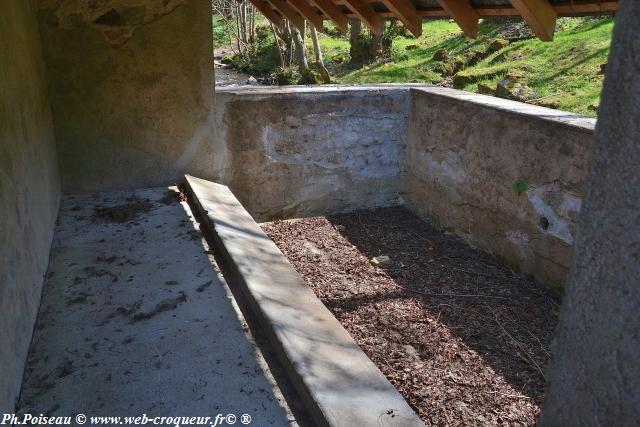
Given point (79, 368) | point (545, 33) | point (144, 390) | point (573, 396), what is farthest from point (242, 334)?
point (545, 33)

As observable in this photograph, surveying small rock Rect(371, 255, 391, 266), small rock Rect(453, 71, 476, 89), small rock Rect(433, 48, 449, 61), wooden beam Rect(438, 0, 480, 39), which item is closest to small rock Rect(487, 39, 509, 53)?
small rock Rect(433, 48, 449, 61)

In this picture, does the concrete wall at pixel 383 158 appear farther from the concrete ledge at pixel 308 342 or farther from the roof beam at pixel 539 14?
the concrete ledge at pixel 308 342

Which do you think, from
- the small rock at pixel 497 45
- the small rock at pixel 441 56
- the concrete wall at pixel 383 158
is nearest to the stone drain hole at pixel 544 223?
the concrete wall at pixel 383 158

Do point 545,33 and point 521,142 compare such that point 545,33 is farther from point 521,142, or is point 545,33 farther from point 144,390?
point 144,390

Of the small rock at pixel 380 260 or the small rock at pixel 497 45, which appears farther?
the small rock at pixel 497 45

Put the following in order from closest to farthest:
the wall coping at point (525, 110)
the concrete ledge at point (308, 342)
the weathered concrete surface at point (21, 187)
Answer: the concrete ledge at point (308, 342)
the weathered concrete surface at point (21, 187)
the wall coping at point (525, 110)

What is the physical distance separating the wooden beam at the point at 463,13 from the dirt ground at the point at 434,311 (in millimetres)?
1826

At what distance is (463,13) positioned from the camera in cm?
338

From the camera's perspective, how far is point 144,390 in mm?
2154

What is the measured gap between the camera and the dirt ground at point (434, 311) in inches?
115

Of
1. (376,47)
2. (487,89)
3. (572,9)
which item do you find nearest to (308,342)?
(572,9)

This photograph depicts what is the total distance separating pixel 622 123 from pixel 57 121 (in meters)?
4.09

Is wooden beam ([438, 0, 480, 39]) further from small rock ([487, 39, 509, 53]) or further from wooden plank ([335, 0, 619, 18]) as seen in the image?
small rock ([487, 39, 509, 53])

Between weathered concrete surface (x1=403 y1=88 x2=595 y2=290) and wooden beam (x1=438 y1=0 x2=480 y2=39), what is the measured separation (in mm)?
953
